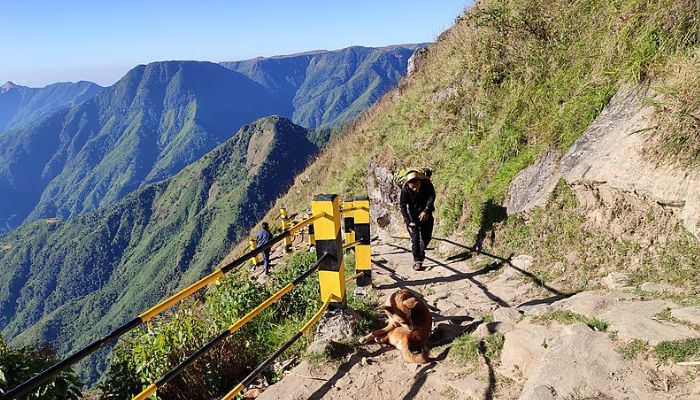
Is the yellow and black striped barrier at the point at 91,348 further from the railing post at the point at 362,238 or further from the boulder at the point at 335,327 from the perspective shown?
the railing post at the point at 362,238

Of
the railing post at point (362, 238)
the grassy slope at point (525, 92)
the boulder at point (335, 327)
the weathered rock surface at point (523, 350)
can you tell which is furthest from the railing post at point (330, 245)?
the grassy slope at point (525, 92)

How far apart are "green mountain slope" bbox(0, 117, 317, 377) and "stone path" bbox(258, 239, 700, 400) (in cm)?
10352

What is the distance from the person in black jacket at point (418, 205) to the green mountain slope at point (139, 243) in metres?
100

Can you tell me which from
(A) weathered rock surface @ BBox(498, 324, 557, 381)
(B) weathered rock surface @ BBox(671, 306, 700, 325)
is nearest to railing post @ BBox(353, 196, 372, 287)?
(A) weathered rock surface @ BBox(498, 324, 557, 381)

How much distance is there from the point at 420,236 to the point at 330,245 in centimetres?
360

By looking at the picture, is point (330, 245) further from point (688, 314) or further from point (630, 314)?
point (688, 314)

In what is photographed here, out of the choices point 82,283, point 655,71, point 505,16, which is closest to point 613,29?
point 655,71

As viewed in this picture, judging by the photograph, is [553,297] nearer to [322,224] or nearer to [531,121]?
[322,224]

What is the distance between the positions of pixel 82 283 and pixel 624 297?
7474 inches

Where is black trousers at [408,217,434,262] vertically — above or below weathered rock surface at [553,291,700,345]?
below

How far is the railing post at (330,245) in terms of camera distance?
13.6 feet

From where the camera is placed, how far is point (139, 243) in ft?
531

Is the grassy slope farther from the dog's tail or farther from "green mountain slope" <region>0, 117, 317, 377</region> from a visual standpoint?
"green mountain slope" <region>0, 117, 317, 377</region>

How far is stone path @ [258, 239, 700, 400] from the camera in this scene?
2777 millimetres
